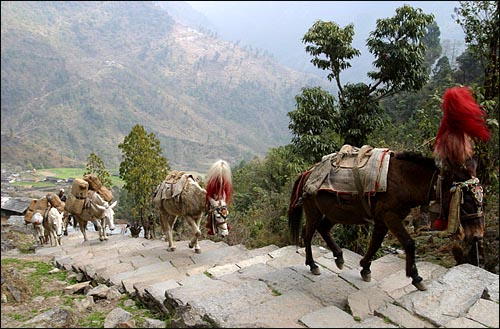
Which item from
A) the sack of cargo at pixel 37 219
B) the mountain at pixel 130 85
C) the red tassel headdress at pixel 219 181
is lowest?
the sack of cargo at pixel 37 219

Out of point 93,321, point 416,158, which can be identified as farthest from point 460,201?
point 93,321

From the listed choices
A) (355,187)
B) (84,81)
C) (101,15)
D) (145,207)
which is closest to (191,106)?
(84,81)

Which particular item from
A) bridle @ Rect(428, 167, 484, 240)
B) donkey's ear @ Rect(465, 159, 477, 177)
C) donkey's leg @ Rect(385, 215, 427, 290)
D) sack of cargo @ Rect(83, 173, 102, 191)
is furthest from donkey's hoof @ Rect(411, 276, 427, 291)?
sack of cargo @ Rect(83, 173, 102, 191)

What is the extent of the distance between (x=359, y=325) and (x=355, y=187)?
156 centimetres

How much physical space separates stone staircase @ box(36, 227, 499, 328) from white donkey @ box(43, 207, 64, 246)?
475 centimetres

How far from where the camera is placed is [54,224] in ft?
35.7

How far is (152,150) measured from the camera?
12.1 m

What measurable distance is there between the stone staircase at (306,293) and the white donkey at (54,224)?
4750 millimetres

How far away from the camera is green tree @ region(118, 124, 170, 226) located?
1194 cm

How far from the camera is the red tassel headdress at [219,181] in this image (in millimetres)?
6949

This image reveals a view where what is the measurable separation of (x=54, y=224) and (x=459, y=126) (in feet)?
34.3

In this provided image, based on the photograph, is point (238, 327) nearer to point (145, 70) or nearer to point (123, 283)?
point (123, 283)

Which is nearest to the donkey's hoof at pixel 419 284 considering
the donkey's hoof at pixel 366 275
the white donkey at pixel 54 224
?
the donkey's hoof at pixel 366 275

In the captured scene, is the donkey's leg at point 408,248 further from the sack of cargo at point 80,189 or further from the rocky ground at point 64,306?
the sack of cargo at point 80,189
